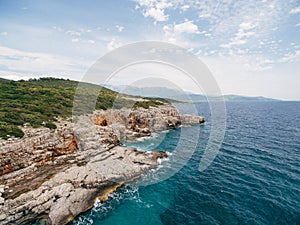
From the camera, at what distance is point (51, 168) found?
2698 centimetres

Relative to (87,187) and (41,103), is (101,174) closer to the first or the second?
(87,187)

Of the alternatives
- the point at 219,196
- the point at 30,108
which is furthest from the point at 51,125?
the point at 219,196

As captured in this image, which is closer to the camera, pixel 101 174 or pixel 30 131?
pixel 101 174

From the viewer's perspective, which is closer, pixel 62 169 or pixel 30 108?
pixel 62 169

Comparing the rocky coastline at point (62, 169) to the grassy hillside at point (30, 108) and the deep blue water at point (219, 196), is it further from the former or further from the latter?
the deep blue water at point (219, 196)

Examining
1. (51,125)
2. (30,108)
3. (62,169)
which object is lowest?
(62,169)

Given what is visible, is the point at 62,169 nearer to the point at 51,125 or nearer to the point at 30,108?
the point at 51,125

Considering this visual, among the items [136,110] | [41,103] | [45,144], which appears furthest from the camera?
[136,110]

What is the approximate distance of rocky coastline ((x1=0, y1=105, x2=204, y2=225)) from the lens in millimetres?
19955

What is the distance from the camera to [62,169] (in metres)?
26.9

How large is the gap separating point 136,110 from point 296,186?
45771mm

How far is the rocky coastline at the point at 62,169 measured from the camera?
1995 centimetres

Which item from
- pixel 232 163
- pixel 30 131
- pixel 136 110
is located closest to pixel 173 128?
pixel 136 110

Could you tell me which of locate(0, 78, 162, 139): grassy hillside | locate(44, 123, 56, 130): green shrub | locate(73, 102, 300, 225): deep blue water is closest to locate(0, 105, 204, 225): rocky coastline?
locate(44, 123, 56, 130): green shrub
